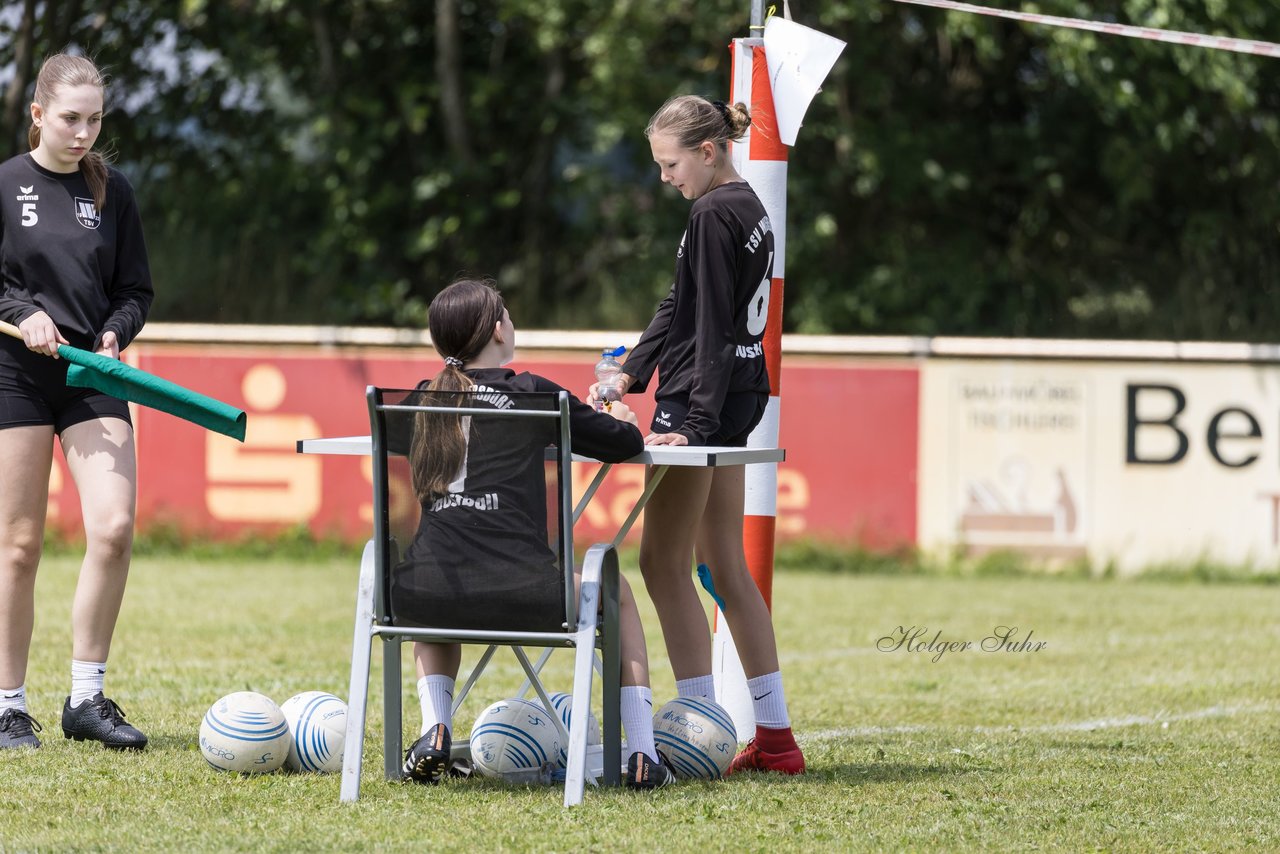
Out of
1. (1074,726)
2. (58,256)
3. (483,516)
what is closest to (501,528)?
(483,516)

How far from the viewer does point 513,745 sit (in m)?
4.71

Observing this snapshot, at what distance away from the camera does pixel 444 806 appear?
4.32 metres

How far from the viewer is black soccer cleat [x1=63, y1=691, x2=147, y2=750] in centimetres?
511

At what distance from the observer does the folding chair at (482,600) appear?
4.31 meters

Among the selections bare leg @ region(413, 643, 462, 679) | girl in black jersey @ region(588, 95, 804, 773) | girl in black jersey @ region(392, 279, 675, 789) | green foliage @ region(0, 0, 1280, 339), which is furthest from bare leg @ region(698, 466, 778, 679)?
green foliage @ region(0, 0, 1280, 339)

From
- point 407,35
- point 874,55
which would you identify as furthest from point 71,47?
point 874,55

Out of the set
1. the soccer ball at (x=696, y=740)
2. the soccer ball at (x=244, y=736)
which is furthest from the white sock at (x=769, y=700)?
the soccer ball at (x=244, y=736)

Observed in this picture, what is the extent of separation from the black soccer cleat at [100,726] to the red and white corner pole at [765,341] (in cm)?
188

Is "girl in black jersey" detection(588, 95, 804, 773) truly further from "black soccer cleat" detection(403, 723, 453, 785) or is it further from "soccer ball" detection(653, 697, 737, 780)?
"black soccer cleat" detection(403, 723, 453, 785)

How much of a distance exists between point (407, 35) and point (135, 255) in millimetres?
12882

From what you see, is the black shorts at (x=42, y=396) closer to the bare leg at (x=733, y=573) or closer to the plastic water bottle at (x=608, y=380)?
the plastic water bottle at (x=608, y=380)

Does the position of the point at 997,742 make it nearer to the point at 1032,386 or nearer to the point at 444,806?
the point at 444,806

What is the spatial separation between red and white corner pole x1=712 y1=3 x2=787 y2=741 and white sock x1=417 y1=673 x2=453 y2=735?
118 cm

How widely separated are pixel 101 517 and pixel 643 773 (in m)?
1.85
